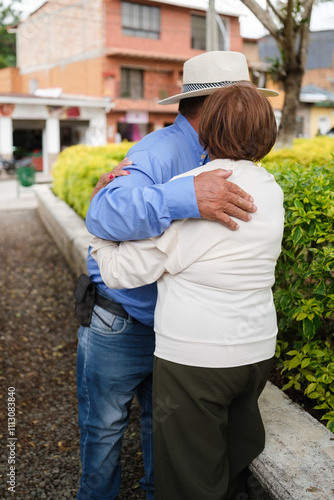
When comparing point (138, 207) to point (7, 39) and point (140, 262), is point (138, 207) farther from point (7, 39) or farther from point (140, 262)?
point (7, 39)

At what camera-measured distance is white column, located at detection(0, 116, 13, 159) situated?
2666 centimetres

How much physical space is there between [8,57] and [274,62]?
3626 centimetres

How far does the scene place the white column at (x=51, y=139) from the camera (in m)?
28.3

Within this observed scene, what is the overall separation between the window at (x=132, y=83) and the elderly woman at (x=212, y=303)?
99.4 feet

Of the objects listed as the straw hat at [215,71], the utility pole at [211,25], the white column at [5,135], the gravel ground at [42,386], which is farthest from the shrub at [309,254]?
the white column at [5,135]

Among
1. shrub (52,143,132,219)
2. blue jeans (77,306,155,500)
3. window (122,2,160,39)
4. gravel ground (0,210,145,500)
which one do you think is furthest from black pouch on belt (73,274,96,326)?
window (122,2,160,39)

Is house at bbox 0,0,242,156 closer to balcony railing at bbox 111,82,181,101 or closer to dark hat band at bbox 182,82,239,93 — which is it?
balcony railing at bbox 111,82,181,101

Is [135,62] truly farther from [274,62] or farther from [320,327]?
[320,327]

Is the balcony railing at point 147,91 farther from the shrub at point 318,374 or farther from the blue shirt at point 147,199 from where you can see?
the blue shirt at point 147,199

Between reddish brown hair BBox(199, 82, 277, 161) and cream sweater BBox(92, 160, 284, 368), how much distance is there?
6 cm

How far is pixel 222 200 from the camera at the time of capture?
5.51 ft

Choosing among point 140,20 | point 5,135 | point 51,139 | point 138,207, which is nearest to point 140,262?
point 138,207

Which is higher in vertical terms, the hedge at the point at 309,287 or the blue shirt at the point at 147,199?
the blue shirt at the point at 147,199

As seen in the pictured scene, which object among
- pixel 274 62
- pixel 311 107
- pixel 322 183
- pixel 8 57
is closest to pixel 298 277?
pixel 322 183
